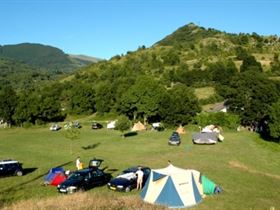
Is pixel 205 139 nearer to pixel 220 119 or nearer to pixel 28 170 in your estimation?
pixel 220 119

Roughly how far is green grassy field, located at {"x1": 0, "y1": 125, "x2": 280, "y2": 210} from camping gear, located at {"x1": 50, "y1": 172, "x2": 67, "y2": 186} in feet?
3.31

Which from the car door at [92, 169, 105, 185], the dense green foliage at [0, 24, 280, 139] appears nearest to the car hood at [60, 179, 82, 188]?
the car door at [92, 169, 105, 185]

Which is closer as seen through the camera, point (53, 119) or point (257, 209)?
point (257, 209)

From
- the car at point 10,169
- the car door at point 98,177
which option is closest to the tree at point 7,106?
the car at point 10,169

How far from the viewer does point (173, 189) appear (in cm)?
2661

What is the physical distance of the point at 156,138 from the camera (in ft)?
220

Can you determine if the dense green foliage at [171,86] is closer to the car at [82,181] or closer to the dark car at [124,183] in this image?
the dark car at [124,183]

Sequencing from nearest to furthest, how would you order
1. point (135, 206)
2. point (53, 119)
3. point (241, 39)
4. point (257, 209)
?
point (135, 206) < point (257, 209) < point (53, 119) < point (241, 39)

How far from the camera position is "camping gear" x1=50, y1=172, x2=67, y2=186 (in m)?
32.2

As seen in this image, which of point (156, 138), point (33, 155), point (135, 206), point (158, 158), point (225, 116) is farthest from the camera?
point (225, 116)

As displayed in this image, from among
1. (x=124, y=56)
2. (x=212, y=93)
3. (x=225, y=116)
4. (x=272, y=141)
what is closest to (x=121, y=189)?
(x=272, y=141)

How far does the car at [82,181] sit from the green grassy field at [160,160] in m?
0.76

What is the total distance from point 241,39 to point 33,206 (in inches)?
7223

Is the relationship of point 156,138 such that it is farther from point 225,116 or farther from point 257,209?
point 257,209
